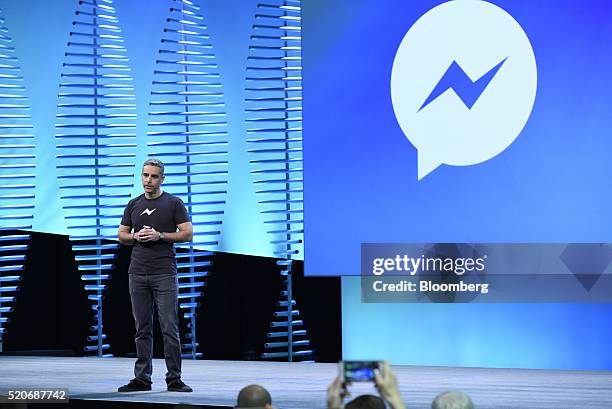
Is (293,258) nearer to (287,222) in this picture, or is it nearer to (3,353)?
(287,222)

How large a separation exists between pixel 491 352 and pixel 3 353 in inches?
178

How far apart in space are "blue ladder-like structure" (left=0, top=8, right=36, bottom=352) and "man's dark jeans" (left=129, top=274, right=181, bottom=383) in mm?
3377

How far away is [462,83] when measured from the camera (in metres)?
8.30

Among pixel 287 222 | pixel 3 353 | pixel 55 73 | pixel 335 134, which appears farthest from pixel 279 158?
pixel 3 353

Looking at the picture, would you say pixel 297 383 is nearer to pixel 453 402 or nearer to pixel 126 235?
pixel 126 235

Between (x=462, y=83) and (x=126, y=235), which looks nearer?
(x=126, y=235)

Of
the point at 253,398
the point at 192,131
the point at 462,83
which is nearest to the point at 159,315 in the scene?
the point at 462,83

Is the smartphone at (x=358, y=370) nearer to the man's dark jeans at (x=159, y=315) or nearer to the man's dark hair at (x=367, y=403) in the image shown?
the man's dark hair at (x=367, y=403)

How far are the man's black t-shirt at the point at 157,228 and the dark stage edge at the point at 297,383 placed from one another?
0.79 m

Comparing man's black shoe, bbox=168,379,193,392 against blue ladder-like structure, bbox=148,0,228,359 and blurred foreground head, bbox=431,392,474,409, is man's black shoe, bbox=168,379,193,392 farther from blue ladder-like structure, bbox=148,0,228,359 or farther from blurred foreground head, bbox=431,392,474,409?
blurred foreground head, bbox=431,392,474,409

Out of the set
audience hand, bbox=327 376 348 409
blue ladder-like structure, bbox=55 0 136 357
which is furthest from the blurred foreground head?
blue ladder-like structure, bbox=55 0 136 357

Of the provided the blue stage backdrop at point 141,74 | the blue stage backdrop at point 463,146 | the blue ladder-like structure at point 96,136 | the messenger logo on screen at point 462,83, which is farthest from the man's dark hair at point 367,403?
the blue ladder-like structure at point 96,136

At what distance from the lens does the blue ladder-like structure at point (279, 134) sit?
9664 mm

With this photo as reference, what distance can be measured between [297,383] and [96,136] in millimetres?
3453
